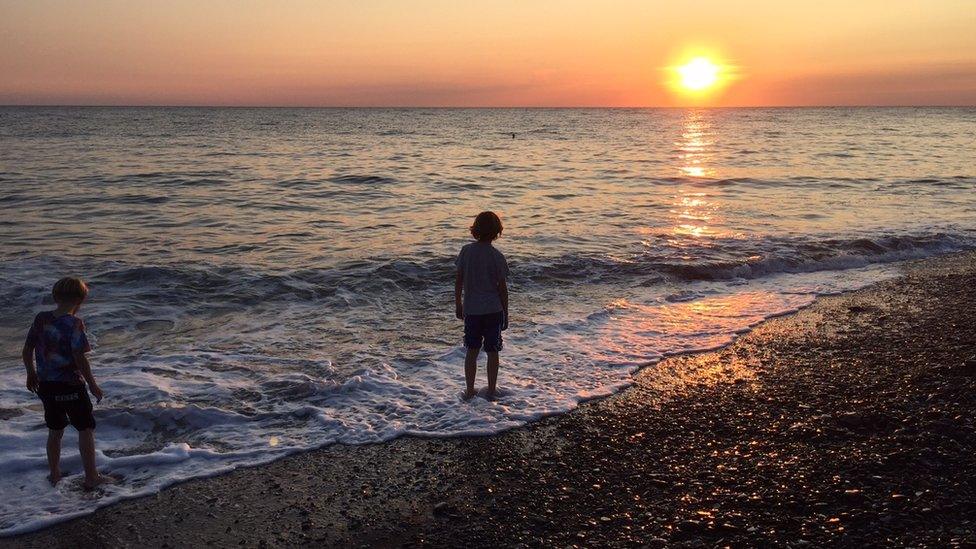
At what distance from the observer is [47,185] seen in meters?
22.4

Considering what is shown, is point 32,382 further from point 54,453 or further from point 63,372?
point 54,453

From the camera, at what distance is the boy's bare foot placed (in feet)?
15.1

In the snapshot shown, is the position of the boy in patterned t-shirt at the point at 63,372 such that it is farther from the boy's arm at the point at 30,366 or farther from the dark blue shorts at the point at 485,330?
the dark blue shorts at the point at 485,330

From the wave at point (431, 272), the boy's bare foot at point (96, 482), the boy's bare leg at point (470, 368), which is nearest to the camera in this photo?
the boy's bare foot at point (96, 482)

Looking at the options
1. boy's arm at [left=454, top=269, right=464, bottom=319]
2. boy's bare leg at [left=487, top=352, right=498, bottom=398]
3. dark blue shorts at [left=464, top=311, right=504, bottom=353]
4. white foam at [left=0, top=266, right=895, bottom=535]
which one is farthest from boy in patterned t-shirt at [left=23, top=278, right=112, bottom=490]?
boy's bare leg at [left=487, top=352, right=498, bottom=398]

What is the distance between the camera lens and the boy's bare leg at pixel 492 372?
6.29m

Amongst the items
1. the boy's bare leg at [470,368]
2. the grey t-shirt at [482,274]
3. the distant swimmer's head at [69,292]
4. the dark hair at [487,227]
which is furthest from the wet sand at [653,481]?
the dark hair at [487,227]

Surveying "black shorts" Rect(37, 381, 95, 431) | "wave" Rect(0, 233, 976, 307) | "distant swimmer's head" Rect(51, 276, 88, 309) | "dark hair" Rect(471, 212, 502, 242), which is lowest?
"wave" Rect(0, 233, 976, 307)

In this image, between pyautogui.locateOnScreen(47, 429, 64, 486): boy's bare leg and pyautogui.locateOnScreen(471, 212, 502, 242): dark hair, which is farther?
pyautogui.locateOnScreen(471, 212, 502, 242): dark hair

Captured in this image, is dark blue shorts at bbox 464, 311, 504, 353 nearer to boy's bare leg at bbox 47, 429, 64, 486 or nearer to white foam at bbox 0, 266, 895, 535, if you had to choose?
white foam at bbox 0, 266, 895, 535

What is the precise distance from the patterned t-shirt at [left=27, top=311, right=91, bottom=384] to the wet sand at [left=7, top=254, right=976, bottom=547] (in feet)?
3.23

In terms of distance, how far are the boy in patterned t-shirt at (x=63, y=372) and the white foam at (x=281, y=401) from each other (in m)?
0.26

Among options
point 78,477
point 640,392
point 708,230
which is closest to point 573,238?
point 708,230

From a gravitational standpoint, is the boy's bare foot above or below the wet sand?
below
